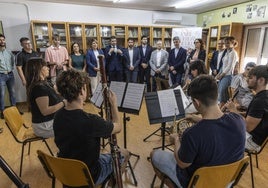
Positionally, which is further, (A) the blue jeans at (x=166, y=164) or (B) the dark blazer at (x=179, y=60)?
(B) the dark blazer at (x=179, y=60)

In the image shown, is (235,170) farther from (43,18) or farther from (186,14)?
(186,14)

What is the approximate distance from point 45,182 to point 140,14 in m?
4.89

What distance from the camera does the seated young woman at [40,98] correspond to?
1.85 metres

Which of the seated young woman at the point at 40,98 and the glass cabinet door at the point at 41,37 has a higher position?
the glass cabinet door at the point at 41,37

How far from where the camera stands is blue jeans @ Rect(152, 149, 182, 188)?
1.31 metres

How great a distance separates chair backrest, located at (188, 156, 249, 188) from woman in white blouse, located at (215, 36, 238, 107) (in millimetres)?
2675

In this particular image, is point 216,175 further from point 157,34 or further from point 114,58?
point 157,34

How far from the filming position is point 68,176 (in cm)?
115

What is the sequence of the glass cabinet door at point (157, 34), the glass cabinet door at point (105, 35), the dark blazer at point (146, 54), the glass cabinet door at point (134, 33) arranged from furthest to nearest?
the glass cabinet door at point (157, 34)
the glass cabinet door at point (134, 33)
the glass cabinet door at point (105, 35)
the dark blazer at point (146, 54)

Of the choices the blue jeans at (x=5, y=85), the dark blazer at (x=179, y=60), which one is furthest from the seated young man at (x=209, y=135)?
the blue jeans at (x=5, y=85)

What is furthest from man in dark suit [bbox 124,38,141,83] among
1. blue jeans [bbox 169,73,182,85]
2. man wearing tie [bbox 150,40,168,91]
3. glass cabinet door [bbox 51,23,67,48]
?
glass cabinet door [bbox 51,23,67,48]

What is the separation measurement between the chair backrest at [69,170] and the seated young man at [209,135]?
548mm

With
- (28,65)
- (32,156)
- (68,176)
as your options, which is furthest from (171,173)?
(32,156)

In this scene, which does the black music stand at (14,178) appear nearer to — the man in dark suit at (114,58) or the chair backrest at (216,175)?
the chair backrest at (216,175)
